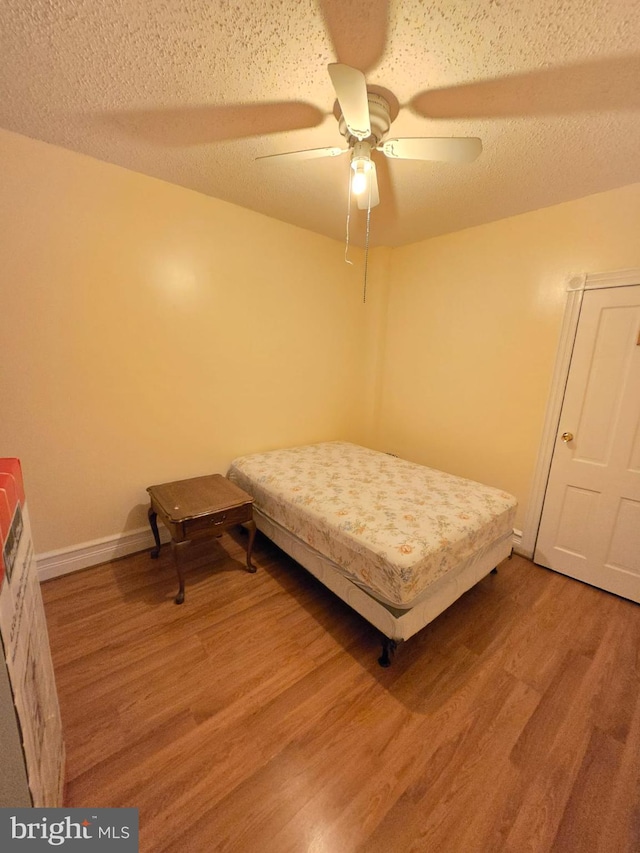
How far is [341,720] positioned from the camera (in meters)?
1.31

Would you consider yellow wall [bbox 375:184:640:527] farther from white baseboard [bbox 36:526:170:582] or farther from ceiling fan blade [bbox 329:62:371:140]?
white baseboard [bbox 36:526:170:582]

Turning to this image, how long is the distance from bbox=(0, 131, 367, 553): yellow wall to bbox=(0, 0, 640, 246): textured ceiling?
28cm

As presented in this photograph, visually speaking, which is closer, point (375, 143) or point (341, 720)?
point (341, 720)

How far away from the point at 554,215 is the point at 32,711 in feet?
11.2

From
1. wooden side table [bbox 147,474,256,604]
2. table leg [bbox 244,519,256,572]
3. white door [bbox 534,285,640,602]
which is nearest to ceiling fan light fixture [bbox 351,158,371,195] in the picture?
white door [bbox 534,285,640,602]

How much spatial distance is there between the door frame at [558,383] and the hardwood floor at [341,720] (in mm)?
527

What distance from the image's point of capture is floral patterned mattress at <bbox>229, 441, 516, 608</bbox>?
1493 mm

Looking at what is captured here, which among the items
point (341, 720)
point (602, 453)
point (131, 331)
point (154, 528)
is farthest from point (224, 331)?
point (602, 453)

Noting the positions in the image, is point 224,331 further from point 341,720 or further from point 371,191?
point 341,720

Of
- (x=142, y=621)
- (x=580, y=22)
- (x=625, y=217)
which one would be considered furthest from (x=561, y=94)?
(x=142, y=621)

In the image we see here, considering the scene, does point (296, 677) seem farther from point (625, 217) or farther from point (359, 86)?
point (625, 217)

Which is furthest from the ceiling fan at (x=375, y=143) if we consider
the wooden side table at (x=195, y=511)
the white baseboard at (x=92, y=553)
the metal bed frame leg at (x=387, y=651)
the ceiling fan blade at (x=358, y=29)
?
the white baseboard at (x=92, y=553)

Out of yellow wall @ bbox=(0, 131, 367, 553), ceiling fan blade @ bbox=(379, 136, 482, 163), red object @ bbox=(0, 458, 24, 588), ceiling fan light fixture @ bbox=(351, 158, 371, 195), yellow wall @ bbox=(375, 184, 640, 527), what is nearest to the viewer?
red object @ bbox=(0, 458, 24, 588)

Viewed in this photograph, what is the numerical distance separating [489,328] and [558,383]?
67 centimetres
